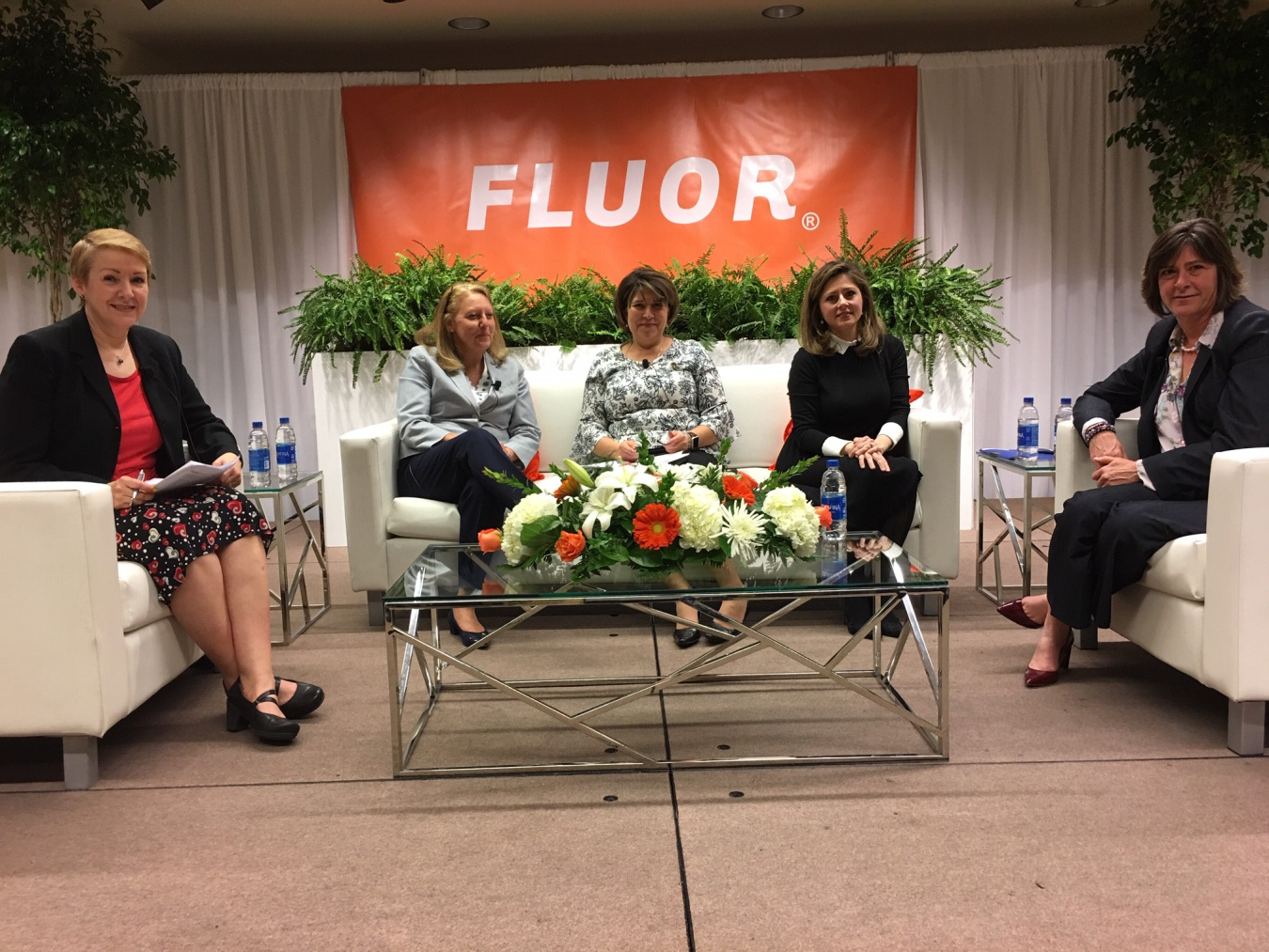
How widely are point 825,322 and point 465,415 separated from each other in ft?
4.21

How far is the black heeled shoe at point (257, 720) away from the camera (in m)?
2.51

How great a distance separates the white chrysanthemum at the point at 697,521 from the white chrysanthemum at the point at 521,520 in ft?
0.99

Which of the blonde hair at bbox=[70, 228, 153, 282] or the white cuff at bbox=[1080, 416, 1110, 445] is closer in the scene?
the blonde hair at bbox=[70, 228, 153, 282]

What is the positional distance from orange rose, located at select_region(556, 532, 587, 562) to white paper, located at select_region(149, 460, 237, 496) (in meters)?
0.96

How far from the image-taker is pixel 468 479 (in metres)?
3.50

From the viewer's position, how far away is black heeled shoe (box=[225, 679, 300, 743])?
2.51m

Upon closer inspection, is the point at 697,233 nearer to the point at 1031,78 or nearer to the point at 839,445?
the point at 1031,78

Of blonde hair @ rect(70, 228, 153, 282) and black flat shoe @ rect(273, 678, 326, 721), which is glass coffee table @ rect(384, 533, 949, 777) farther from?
blonde hair @ rect(70, 228, 153, 282)

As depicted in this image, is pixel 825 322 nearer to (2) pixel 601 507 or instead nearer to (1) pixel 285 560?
(2) pixel 601 507

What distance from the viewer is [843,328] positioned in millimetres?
3596

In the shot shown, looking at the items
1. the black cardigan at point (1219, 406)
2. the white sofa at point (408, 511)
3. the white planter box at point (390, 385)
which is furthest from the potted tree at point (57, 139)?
the black cardigan at point (1219, 406)

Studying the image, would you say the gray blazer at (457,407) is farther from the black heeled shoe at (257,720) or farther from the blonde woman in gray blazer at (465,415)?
the black heeled shoe at (257,720)

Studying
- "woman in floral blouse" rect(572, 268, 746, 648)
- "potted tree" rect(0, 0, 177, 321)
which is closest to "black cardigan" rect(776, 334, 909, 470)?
"woman in floral blouse" rect(572, 268, 746, 648)

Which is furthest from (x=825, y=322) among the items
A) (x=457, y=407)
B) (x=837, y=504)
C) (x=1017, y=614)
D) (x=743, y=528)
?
(x=743, y=528)
